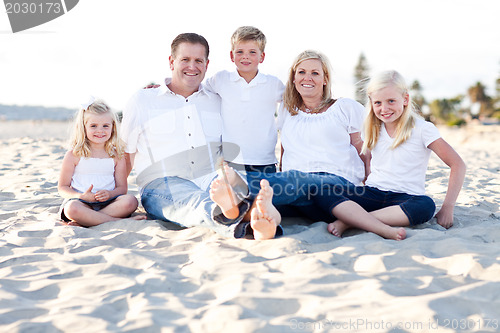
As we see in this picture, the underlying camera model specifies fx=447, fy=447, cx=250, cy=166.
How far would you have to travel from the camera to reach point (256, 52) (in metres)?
3.77

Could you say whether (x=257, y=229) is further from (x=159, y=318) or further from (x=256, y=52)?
(x=256, y=52)

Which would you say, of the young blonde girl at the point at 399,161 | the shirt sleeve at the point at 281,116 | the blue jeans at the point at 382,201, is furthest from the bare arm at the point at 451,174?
the shirt sleeve at the point at 281,116

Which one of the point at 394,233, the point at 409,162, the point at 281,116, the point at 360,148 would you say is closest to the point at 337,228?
the point at 394,233

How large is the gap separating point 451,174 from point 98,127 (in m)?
2.70

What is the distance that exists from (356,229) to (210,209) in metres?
1.07

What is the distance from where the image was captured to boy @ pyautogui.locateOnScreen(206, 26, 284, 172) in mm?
3797

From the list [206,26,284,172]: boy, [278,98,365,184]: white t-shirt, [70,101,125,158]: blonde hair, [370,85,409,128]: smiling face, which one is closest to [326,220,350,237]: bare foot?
[278,98,365,184]: white t-shirt

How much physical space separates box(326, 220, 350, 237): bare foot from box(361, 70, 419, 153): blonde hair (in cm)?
70

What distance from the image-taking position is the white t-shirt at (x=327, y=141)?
3.41 m

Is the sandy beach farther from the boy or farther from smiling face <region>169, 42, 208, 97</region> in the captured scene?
smiling face <region>169, 42, 208, 97</region>

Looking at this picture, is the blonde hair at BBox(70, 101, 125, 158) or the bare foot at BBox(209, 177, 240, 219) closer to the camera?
the bare foot at BBox(209, 177, 240, 219)

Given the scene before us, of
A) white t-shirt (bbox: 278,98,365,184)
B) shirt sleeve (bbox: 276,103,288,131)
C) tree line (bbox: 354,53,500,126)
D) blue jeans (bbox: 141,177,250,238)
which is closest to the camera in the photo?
blue jeans (bbox: 141,177,250,238)

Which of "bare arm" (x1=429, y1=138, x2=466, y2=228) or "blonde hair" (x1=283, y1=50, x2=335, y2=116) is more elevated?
"blonde hair" (x1=283, y1=50, x2=335, y2=116)

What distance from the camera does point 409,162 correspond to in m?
3.28
